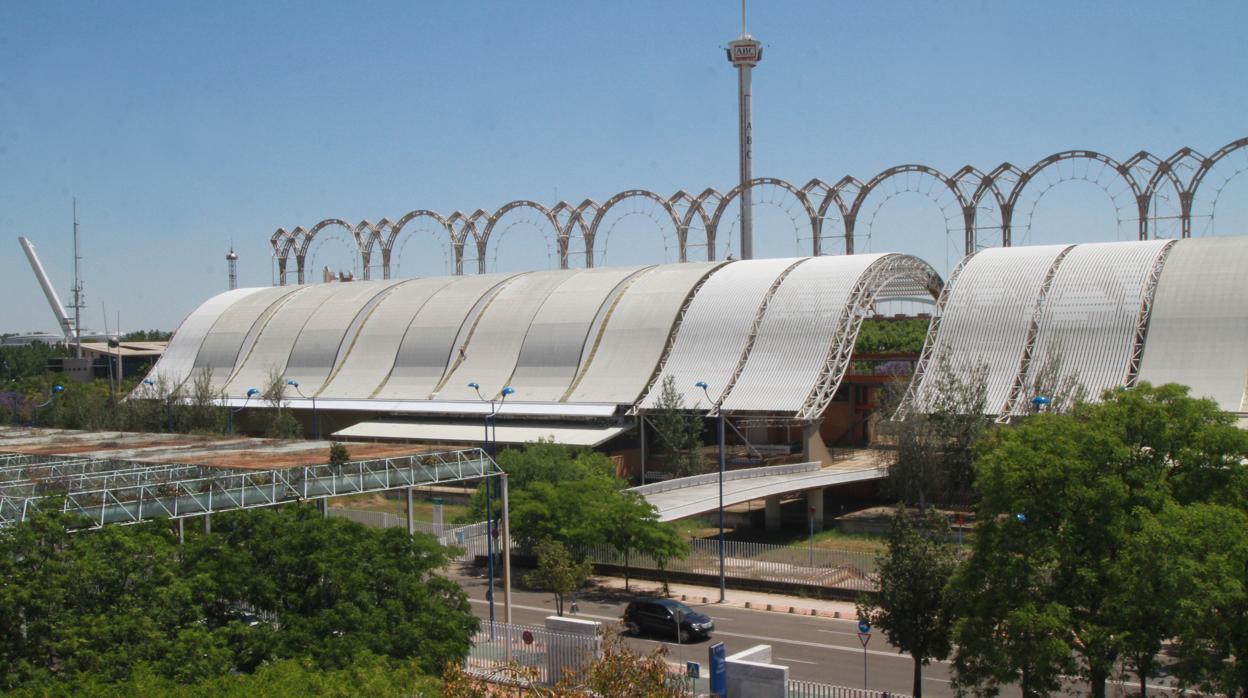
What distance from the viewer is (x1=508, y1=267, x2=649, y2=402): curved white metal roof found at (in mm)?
72750

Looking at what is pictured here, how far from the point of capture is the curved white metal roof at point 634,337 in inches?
2726

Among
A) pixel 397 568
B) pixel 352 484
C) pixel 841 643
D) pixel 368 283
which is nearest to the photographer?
pixel 397 568

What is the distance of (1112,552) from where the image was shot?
2181 cm

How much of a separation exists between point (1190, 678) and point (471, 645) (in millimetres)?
14506

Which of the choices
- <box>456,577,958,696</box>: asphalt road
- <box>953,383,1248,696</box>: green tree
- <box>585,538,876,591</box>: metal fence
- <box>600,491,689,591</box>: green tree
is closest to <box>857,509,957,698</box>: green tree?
<box>953,383,1248,696</box>: green tree

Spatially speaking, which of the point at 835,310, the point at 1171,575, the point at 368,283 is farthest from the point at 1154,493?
the point at 368,283

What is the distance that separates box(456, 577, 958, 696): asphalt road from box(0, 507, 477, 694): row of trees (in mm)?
8657

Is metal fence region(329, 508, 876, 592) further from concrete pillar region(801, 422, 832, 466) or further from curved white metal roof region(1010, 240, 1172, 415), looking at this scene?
curved white metal roof region(1010, 240, 1172, 415)

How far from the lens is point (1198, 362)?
5628cm

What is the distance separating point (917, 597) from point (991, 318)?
1588 inches

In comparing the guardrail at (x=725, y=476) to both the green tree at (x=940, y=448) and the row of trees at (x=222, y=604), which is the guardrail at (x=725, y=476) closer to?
the green tree at (x=940, y=448)

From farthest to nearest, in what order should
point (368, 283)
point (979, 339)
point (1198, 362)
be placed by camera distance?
point (368, 283), point (979, 339), point (1198, 362)

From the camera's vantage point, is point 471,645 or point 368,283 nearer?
point 471,645

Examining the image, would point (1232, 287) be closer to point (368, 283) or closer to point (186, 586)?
point (186, 586)
